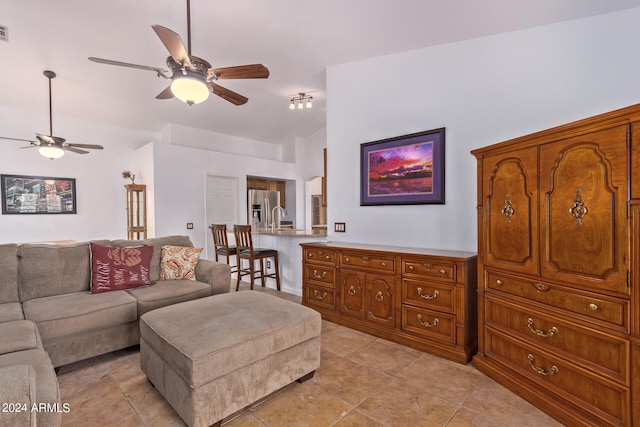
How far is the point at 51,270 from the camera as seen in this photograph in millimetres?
2523

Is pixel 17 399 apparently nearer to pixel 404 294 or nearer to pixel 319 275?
pixel 404 294

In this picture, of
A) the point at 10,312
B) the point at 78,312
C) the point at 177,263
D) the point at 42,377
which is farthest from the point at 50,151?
the point at 42,377

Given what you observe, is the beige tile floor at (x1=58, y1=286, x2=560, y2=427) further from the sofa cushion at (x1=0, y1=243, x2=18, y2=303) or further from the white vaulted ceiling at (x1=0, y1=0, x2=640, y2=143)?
the white vaulted ceiling at (x1=0, y1=0, x2=640, y2=143)

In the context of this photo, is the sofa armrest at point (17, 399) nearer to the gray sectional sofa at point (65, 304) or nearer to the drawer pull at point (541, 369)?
the gray sectional sofa at point (65, 304)

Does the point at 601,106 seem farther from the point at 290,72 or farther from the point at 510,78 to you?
the point at 290,72

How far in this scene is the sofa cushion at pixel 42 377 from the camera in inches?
45.6

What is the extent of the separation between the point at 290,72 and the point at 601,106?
318cm

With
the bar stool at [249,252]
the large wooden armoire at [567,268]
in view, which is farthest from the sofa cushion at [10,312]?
the large wooden armoire at [567,268]

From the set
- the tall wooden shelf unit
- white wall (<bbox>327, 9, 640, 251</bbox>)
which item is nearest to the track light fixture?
white wall (<bbox>327, 9, 640, 251</bbox>)

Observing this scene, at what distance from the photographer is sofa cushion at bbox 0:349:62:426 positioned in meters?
1.16

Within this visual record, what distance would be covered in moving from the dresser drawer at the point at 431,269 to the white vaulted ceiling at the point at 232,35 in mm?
1897

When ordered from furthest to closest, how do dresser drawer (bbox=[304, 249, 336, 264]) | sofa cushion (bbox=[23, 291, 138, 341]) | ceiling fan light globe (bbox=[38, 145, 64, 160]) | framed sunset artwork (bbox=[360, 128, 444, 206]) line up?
ceiling fan light globe (bbox=[38, 145, 64, 160]), dresser drawer (bbox=[304, 249, 336, 264]), framed sunset artwork (bbox=[360, 128, 444, 206]), sofa cushion (bbox=[23, 291, 138, 341])

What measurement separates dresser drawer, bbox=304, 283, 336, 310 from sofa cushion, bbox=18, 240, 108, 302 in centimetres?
212

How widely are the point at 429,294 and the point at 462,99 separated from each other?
1.83 metres
